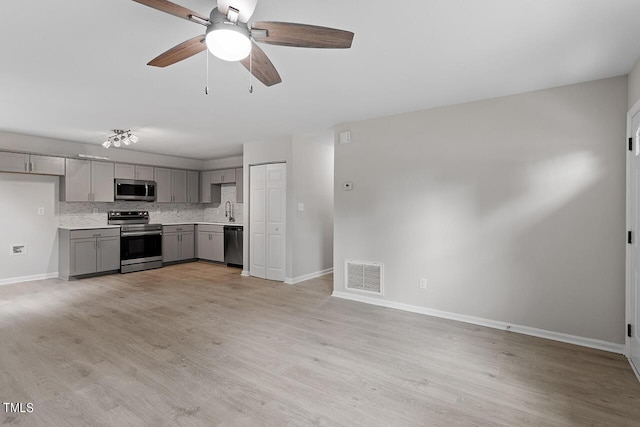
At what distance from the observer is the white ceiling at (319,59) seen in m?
1.94

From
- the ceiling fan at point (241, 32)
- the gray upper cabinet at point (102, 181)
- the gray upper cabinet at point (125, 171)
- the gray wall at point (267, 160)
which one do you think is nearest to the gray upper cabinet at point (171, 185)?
the gray upper cabinet at point (125, 171)

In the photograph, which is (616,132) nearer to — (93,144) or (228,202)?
(228,202)

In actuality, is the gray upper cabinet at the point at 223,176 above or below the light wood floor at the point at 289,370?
above

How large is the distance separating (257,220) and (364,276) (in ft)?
7.91

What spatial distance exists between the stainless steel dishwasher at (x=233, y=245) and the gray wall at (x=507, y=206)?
3.10 metres

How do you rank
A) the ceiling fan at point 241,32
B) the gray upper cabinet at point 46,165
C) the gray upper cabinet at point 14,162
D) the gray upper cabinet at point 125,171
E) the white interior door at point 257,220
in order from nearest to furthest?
the ceiling fan at point 241,32 → the gray upper cabinet at point 14,162 → the gray upper cabinet at point 46,165 → the white interior door at point 257,220 → the gray upper cabinet at point 125,171

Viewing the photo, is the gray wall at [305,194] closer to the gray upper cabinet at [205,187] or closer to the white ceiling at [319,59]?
the white ceiling at [319,59]

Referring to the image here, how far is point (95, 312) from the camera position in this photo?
12.6 feet

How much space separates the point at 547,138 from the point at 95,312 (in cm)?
535

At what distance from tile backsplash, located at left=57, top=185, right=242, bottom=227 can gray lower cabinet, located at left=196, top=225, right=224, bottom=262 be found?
1.96ft

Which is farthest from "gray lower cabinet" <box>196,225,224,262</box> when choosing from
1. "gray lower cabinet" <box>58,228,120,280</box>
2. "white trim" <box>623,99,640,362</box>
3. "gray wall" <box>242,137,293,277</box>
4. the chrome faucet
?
→ "white trim" <box>623,99,640,362</box>

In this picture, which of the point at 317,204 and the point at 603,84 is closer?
the point at 603,84

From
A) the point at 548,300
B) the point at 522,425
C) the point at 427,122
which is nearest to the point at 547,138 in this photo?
the point at 427,122

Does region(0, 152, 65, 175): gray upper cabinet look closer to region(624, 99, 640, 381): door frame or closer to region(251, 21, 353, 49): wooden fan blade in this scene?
region(251, 21, 353, 49): wooden fan blade
